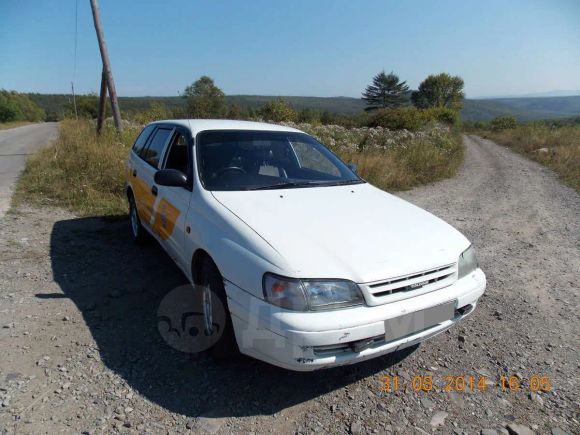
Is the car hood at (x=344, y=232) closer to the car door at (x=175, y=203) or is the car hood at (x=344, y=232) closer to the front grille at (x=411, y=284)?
the front grille at (x=411, y=284)

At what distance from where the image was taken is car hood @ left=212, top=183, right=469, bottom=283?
2.04 meters

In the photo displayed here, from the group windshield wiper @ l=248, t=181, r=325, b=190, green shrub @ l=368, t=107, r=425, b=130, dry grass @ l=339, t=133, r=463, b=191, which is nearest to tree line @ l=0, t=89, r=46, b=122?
green shrub @ l=368, t=107, r=425, b=130

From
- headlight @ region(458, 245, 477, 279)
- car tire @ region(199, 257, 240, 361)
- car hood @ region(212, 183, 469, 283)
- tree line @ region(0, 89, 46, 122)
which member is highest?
tree line @ region(0, 89, 46, 122)

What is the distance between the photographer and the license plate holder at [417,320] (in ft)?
6.63

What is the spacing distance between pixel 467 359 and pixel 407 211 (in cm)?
113

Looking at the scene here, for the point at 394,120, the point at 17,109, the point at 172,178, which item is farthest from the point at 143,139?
the point at 17,109

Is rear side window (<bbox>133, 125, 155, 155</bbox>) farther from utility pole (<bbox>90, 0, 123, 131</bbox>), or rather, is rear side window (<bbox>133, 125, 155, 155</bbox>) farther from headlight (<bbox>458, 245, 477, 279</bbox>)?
utility pole (<bbox>90, 0, 123, 131</bbox>)

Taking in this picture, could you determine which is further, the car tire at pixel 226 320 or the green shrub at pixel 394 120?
the green shrub at pixel 394 120

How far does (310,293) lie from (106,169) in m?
6.85

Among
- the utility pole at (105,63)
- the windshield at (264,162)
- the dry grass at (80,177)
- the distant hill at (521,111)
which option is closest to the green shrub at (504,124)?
the utility pole at (105,63)

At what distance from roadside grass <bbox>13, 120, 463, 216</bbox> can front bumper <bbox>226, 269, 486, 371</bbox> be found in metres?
4.67

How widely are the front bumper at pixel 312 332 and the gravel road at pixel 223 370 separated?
401 millimetres

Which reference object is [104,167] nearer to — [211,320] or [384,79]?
[211,320]

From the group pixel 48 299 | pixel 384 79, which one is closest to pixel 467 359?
pixel 48 299
